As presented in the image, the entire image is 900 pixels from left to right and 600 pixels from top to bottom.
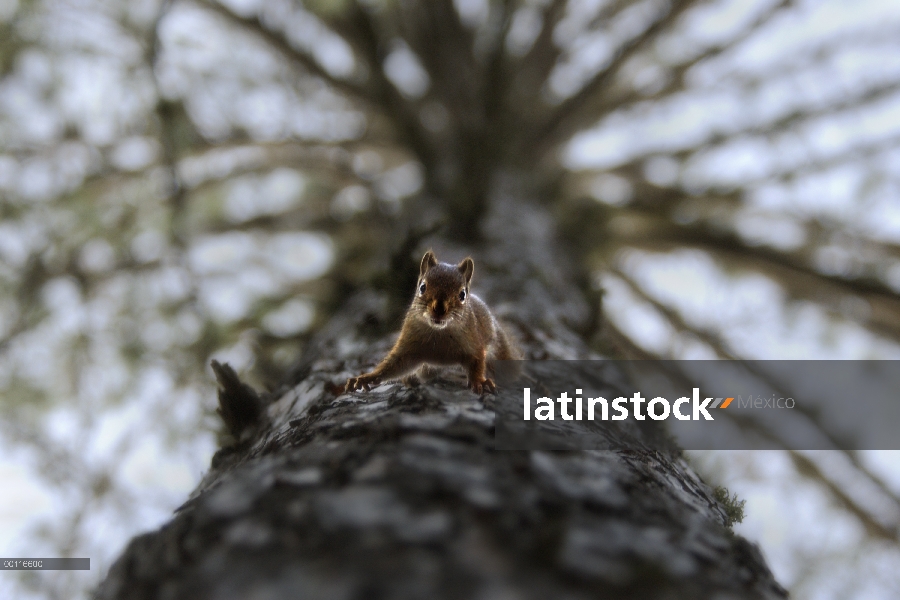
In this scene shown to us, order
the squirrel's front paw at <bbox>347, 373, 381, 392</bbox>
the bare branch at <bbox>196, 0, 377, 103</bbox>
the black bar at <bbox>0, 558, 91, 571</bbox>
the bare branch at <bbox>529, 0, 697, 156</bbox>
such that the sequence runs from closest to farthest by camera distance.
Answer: the squirrel's front paw at <bbox>347, 373, 381, 392</bbox> → the black bar at <bbox>0, 558, 91, 571</bbox> → the bare branch at <bbox>196, 0, 377, 103</bbox> → the bare branch at <bbox>529, 0, 697, 156</bbox>

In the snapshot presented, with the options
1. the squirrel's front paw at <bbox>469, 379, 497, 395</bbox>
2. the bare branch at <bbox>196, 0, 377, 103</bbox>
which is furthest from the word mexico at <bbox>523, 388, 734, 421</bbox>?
the bare branch at <bbox>196, 0, 377, 103</bbox>

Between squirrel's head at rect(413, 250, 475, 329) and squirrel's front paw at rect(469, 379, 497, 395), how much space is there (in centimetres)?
15

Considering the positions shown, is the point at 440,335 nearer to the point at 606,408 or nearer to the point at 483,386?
the point at 483,386

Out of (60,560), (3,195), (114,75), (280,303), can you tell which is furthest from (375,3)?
(60,560)

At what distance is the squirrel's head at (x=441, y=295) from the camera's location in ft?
3.89

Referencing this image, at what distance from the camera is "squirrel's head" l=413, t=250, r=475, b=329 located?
1.19m

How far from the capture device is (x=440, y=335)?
1.25m

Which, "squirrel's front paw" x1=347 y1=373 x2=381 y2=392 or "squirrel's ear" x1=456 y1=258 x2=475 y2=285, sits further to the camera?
"squirrel's ear" x1=456 y1=258 x2=475 y2=285

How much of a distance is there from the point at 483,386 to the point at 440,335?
17cm

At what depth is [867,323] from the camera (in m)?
2.76

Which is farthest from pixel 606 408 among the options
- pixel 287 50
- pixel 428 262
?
pixel 287 50

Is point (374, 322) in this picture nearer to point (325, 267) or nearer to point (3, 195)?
point (325, 267)

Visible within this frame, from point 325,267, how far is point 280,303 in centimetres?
56

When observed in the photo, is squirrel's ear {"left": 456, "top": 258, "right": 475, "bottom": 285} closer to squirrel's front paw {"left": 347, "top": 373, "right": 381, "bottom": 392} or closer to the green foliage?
squirrel's front paw {"left": 347, "top": 373, "right": 381, "bottom": 392}
